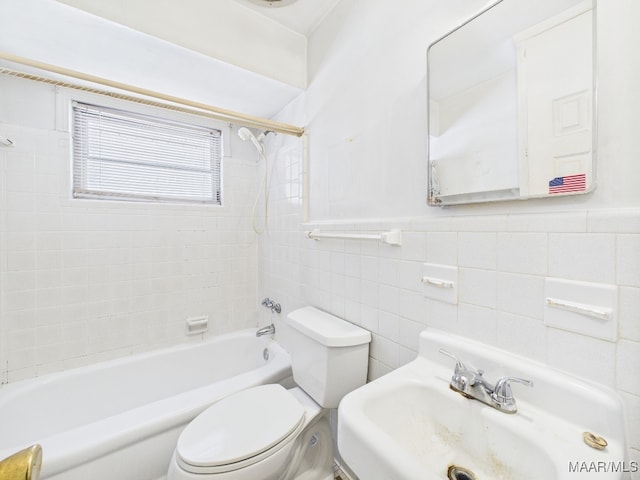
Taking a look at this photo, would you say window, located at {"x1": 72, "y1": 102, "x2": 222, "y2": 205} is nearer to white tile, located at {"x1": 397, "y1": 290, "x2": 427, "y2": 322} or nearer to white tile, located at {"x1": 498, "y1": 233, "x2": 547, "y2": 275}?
white tile, located at {"x1": 397, "y1": 290, "x2": 427, "y2": 322}

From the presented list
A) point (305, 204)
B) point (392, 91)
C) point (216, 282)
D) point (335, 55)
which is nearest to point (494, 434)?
point (392, 91)

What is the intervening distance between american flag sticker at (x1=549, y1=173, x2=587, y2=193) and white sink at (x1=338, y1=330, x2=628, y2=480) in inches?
17.8

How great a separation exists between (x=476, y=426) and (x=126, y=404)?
1914mm

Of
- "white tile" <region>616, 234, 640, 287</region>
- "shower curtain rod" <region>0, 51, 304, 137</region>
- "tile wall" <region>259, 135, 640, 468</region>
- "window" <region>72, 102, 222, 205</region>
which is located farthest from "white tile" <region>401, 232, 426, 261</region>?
"window" <region>72, 102, 222, 205</region>

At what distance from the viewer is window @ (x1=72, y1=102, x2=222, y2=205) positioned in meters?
1.67

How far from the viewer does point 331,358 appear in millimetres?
1122

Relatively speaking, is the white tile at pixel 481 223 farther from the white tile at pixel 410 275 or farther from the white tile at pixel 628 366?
the white tile at pixel 628 366

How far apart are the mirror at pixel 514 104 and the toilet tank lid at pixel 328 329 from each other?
2.06 feet

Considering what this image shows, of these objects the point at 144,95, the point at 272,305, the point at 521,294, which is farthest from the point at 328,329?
the point at 144,95

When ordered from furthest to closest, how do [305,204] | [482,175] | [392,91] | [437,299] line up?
[305,204], [392,91], [437,299], [482,175]

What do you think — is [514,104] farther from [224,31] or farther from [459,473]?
[224,31]

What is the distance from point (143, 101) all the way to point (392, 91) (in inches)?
42.2

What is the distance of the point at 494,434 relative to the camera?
0.67 m

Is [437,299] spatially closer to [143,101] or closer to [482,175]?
[482,175]
